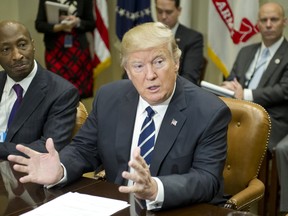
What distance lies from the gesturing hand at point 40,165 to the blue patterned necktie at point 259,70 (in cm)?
284

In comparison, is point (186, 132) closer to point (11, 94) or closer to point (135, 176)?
point (135, 176)

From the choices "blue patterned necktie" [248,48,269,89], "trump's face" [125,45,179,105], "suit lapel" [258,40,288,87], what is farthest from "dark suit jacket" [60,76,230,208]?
"blue patterned necktie" [248,48,269,89]

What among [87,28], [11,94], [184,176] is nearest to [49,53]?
[87,28]

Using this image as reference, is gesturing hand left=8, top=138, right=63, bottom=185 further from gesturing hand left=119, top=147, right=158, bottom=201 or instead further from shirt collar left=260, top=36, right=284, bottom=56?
shirt collar left=260, top=36, right=284, bottom=56

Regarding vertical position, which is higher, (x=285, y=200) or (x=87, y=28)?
(x=87, y=28)

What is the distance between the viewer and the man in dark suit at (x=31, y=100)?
3.11m

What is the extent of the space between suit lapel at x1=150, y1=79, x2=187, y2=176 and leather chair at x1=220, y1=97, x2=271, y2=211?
0.57 m

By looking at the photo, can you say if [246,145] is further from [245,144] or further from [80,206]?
[80,206]

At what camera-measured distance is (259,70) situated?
15.5ft

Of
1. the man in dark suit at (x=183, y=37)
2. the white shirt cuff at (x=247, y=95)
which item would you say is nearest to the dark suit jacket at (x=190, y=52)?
the man in dark suit at (x=183, y=37)

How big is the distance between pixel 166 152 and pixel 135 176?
47cm

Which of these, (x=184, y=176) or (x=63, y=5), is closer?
(x=184, y=176)

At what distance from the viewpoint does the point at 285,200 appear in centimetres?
385

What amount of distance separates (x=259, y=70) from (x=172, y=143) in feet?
8.57
